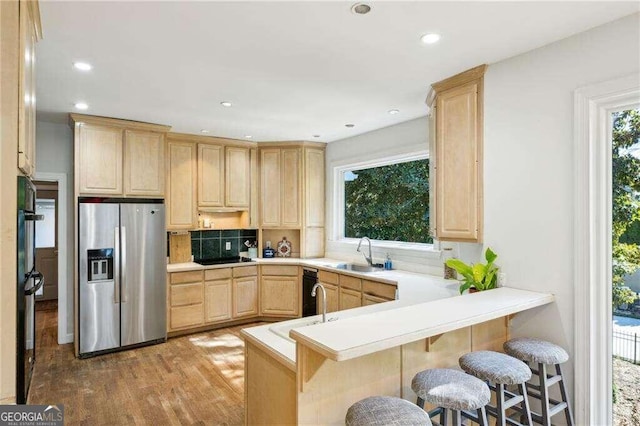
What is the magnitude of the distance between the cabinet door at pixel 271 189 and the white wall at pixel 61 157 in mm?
2403

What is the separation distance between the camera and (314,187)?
5.66m

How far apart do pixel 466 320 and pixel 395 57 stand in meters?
1.76

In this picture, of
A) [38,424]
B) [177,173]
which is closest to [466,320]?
[38,424]

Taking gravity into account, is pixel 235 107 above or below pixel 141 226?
above

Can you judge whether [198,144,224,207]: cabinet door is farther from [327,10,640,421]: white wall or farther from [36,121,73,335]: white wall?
[327,10,640,421]: white wall

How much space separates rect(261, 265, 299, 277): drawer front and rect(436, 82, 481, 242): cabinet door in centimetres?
264

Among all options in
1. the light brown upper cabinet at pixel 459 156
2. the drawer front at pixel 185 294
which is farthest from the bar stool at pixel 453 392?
the drawer front at pixel 185 294

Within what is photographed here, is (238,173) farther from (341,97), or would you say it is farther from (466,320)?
(466,320)

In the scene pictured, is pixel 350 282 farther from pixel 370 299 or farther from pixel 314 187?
pixel 314 187

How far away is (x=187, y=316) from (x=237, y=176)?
201 centimetres

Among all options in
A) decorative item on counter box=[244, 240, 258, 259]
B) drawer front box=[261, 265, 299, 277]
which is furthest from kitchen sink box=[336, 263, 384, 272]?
decorative item on counter box=[244, 240, 258, 259]

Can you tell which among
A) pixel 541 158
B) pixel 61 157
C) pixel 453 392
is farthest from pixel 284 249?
pixel 453 392

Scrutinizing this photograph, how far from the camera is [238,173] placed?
546cm

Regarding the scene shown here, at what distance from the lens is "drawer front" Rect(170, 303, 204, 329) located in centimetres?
468
